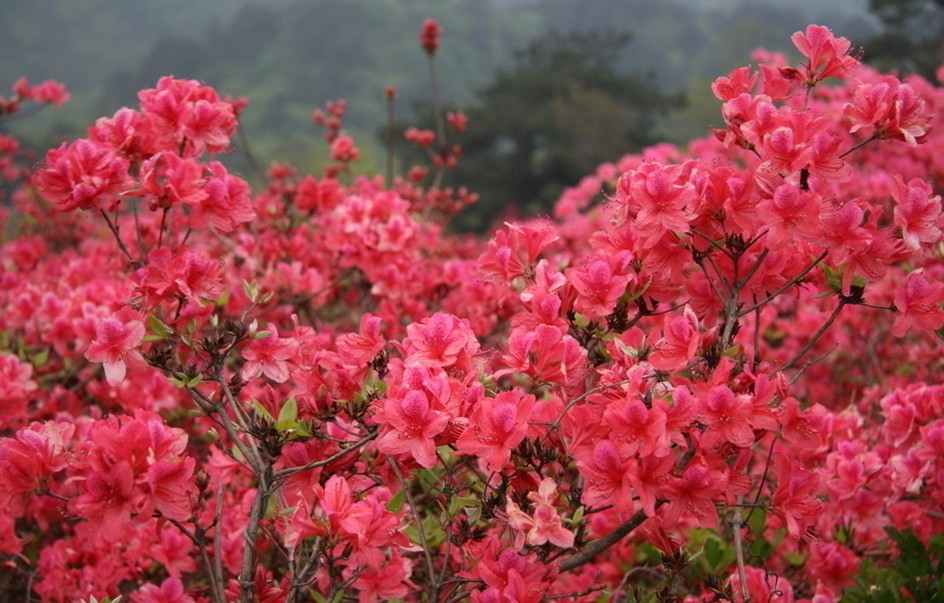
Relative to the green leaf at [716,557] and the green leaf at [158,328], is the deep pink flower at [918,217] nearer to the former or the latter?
the green leaf at [716,557]

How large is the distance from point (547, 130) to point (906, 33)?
9.03 metres

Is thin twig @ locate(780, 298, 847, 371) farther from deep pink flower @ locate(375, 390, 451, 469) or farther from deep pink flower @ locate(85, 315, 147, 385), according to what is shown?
deep pink flower @ locate(85, 315, 147, 385)

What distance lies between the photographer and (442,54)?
4703 cm

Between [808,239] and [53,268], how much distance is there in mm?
4007

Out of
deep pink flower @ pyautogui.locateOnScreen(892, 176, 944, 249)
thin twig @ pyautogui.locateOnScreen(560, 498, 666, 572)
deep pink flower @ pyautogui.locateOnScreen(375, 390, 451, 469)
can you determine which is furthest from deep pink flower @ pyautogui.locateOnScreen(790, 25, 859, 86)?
deep pink flower @ pyautogui.locateOnScreen(375, 390, 451, 469)

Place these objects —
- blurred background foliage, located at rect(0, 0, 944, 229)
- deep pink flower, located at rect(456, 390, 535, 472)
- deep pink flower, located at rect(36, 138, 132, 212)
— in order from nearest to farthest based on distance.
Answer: deep pink flower, located at rect(456, 390, 535, 472) → deep pink flower, located at rect(36, 138, 132, 212) → blurred background foliage, located at rect(0, 0, 944, 229)

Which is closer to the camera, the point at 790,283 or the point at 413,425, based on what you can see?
the point at 413,425

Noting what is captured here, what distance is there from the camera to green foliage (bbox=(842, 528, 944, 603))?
1847 mm

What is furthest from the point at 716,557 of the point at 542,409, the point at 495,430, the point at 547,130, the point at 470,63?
the point at 470,63

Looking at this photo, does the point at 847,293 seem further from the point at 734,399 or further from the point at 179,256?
the point at 179,256

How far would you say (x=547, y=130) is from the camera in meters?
22.2

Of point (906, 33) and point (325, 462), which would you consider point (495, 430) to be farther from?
point (906, 33)

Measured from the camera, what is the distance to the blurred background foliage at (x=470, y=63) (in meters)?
21.8

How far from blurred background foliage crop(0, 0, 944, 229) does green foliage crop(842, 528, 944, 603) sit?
14862 millimetres
